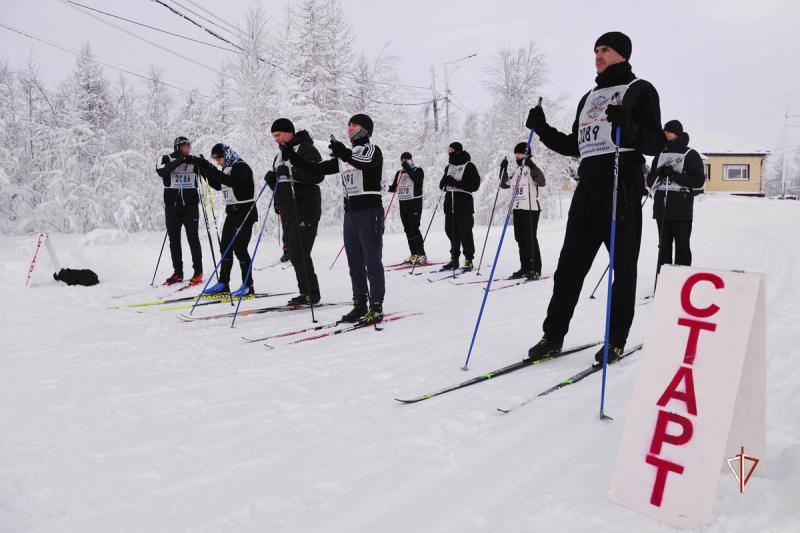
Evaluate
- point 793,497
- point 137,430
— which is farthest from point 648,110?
point 137,430

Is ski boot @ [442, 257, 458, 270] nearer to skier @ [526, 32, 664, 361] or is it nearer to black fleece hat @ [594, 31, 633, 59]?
skier @ [526, 32, 664, 361]

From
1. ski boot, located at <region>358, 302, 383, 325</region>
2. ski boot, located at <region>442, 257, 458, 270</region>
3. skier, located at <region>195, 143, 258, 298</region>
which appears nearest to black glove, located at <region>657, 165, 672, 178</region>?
ski boot, located at <region>442, 257, 458, 270</region>

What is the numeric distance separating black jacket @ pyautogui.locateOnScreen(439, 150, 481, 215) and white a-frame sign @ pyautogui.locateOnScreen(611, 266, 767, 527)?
221 inches

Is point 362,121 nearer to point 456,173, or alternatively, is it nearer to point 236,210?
Result: point 236,210

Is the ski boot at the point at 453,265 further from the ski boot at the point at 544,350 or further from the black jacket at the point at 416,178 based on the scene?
the ski boot at the point at 544,350

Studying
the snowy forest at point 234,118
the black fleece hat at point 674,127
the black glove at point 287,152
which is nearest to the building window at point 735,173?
the snowy forest at point 234,118

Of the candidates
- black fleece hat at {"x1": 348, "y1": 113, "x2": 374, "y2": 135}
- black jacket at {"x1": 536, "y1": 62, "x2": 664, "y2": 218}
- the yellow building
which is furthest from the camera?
the yellow building

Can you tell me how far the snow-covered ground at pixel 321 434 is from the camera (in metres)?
1.63

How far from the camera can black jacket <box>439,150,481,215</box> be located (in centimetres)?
725

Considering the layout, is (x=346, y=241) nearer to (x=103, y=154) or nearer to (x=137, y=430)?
(x=137, y=430)

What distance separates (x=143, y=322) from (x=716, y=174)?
1837 inches

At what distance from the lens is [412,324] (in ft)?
14.5

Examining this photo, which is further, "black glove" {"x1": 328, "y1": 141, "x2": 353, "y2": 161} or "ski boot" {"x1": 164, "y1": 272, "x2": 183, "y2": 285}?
"ski boot" {"x1": 164, "y1": 272, "x2": 183, "y2": 285}

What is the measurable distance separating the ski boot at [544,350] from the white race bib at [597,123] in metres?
1.25
